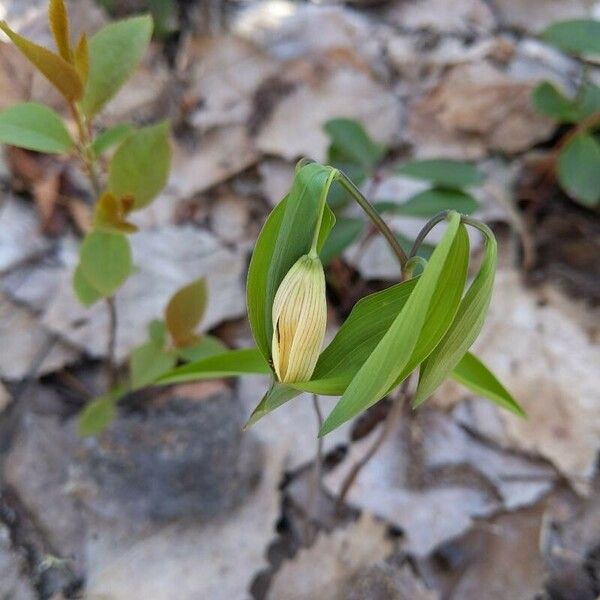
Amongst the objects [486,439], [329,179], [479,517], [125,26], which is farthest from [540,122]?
[329,179]

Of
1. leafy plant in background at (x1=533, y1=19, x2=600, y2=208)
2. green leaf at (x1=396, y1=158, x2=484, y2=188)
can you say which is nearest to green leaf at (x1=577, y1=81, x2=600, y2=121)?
leafy plant in background at (x1=533, y1=19, x2=600, y2=208)

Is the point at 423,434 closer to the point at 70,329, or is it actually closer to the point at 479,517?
the point at 479,517

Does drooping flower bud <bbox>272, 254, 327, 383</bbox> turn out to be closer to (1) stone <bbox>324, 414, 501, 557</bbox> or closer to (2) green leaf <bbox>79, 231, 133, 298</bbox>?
(2) green leaf <bbox>79, 231, 133, 298</bbox>

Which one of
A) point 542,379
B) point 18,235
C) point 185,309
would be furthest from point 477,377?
point 18,235

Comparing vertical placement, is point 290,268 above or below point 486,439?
above

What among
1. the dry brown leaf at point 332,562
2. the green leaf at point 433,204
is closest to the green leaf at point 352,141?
the green leaf at point 433,204

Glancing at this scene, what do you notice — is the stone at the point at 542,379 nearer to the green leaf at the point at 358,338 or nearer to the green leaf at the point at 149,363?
the green leaf at the point at 149,363
